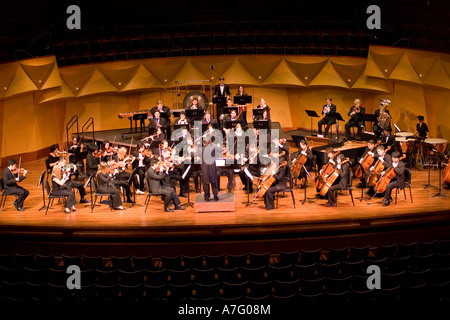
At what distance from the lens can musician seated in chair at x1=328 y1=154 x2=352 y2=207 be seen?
1036 centimetres

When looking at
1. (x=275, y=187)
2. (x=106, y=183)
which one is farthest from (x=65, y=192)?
(x=275, y=187)

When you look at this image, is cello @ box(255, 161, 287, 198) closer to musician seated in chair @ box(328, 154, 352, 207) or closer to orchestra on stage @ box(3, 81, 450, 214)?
orchestra on stage @ box(3, 81, 450, 214)

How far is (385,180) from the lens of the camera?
412 inches

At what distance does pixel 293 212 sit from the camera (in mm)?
10297

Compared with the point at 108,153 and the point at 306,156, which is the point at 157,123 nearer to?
the point at 108,153

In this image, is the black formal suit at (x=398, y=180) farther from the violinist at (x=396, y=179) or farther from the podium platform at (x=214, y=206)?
the podium platform at (x=214, y=206)

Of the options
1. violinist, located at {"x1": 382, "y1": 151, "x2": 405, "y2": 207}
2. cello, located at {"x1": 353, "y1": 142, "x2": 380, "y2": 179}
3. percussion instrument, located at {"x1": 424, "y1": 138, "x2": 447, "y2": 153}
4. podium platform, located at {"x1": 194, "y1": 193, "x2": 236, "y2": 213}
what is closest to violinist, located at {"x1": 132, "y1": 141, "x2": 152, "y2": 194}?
podium platform, located at {"x1": 194, "y1": 193, "x2": 236, "y2": 213}

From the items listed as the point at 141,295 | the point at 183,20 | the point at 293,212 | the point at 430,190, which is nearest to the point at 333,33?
the point at 183,20

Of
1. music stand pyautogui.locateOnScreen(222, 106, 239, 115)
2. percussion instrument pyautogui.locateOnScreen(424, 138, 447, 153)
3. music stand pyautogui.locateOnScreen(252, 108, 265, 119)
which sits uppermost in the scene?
music stand pyautogui.locateOnScreen(222, 106, 239, 115)

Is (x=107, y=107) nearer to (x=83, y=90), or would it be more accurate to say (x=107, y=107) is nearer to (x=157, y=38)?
(x=83, y=90)

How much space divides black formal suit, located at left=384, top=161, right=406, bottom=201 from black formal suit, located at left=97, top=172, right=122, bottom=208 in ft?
15.6

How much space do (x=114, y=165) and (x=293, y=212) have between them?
3.27 m

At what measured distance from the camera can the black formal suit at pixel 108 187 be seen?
10.3 m

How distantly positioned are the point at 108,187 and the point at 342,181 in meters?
4.10
